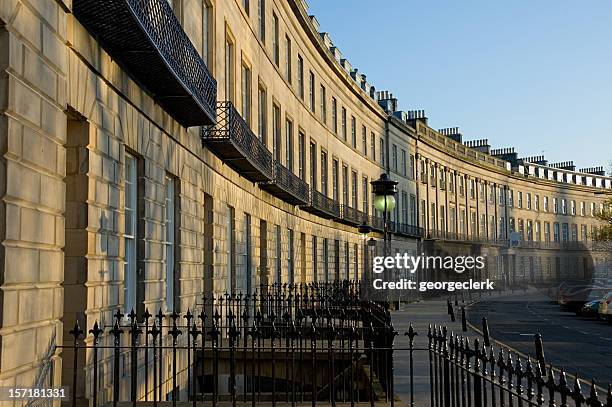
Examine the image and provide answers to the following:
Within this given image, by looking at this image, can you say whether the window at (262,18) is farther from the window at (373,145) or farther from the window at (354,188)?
the window at (373,145)

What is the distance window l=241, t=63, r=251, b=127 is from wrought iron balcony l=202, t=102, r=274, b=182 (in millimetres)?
1102

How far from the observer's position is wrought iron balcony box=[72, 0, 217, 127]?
8.38 metres

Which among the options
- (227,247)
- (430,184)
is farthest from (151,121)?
(430,184)

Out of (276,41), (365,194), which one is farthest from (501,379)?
(365,194)

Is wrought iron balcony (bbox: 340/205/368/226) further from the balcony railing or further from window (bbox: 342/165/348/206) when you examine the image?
the balcony railing

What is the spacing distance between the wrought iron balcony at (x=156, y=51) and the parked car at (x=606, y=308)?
20.9 m

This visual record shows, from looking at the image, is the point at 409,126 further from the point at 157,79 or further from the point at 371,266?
the point at 157,79

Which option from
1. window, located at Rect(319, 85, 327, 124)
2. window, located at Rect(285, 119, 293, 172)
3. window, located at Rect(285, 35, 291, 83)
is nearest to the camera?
window, located at Rect(285, 119, 293, 172)

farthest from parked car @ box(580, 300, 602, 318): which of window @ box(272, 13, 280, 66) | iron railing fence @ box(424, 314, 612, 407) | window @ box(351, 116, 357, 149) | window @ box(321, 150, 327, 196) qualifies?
iron railing fence @ box(424, 314, 612, 407)

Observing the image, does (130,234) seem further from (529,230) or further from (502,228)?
(529,230)

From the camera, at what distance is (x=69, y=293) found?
27.8ft

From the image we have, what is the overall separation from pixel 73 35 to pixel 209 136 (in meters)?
7.38

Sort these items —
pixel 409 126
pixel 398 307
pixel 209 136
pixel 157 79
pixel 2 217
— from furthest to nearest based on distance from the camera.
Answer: pixel 409 126 → pixel 398 307 → pixel 209 136 → pixel 157 79 → pixel 2 217

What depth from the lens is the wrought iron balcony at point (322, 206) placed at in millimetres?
29219
